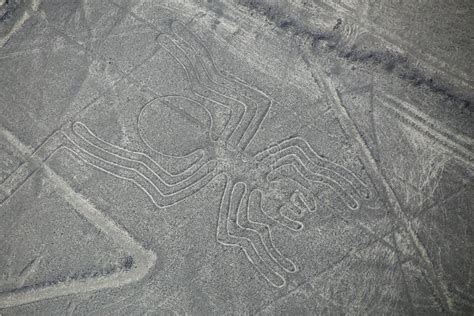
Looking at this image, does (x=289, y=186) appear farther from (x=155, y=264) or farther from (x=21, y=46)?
(x=21, y=46)

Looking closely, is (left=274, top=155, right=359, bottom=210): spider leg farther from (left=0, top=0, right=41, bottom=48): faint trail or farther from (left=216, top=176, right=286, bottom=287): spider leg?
(left=0, top=0, right=41, bottom=48): faint trail

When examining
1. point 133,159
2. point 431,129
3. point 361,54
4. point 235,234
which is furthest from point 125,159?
point 431,129

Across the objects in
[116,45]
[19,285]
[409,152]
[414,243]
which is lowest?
[19,285]

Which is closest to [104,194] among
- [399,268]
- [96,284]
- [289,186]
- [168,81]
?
[96,284]

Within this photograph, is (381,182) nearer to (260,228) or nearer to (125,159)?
(260,228)

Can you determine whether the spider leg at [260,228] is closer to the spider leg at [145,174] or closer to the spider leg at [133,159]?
the spider leg at [145,174]

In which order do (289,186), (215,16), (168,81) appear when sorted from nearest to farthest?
(289,186) → (168,81) → (215,16)
